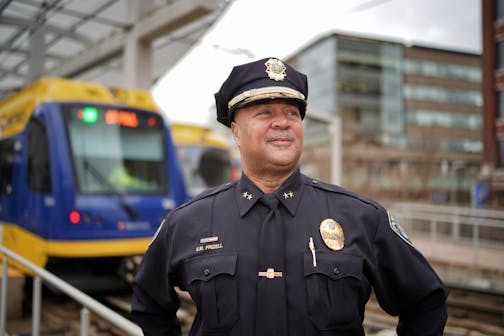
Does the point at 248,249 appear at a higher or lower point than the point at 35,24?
lower

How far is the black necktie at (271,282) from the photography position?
1.73 metres

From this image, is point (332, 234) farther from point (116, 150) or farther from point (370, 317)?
point (116, 150)

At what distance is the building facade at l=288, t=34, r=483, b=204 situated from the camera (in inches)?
2218

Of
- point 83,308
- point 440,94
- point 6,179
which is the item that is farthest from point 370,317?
point 440,94

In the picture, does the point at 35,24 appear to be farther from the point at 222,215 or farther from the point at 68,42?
the point at 222,215

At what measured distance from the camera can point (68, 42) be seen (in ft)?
47.1

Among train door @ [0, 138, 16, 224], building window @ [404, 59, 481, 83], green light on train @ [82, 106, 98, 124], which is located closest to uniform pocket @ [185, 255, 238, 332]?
green light on train @ [82, 106, 98, 124]

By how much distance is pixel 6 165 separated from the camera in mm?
8008

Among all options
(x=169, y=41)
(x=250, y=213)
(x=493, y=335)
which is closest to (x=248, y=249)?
(x=250, y=213)

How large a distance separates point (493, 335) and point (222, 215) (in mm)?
5656

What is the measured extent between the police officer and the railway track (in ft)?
12.3

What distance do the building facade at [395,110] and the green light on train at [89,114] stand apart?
155ft

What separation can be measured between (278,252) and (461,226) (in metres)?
13.7

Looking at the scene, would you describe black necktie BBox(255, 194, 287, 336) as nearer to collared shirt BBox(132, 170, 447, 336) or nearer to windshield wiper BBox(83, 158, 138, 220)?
collared shirt BBox(132, 170, 447, 336)
